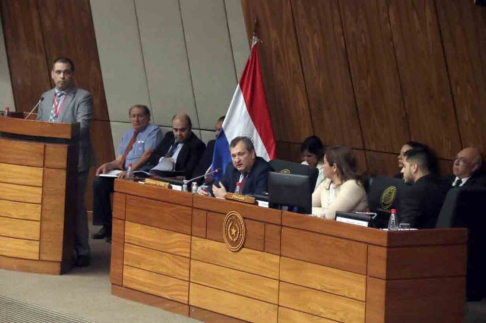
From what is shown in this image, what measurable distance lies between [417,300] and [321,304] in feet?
1.82

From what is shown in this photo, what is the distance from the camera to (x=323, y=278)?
547cm

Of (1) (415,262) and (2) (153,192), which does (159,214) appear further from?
(1) (415,262)

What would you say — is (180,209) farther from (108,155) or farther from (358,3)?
(108,155)

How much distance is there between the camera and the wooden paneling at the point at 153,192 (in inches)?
252

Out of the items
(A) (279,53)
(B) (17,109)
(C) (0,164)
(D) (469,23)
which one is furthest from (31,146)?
(B) (17,109)

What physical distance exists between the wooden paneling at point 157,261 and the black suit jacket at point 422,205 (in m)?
1.45

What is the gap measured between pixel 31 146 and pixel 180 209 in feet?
5.32

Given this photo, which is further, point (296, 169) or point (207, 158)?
point (207, 158)

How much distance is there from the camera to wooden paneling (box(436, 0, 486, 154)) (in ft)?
23.3

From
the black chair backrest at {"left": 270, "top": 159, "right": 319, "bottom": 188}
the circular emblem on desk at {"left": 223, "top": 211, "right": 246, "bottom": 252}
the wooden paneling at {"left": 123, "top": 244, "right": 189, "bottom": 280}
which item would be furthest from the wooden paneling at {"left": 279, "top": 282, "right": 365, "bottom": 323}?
the black chair backrest at {"left": 270, "top": 159, "right": 319, "bottom": 188}

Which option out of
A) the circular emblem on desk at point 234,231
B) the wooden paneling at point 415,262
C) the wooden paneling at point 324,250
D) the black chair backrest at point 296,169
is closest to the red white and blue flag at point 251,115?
the black chair backrest at point 296,169

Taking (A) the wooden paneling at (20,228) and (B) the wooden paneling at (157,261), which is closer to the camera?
(B) the wooden paneling at (157,261)

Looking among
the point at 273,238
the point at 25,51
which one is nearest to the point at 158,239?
the point at 273,238

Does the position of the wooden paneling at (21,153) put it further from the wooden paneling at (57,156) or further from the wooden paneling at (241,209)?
the wooden paneling at (241,209)
